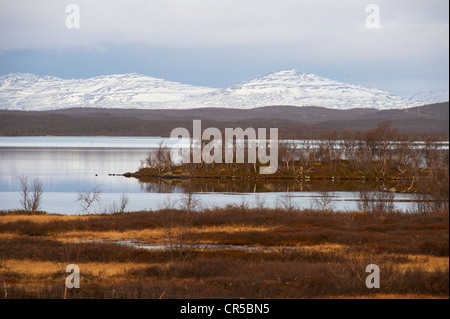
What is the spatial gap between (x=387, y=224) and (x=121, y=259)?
19.6m

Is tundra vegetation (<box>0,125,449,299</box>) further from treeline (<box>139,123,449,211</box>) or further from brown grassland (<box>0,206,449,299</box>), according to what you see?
treeline (<box>139,123,449,211</box>)

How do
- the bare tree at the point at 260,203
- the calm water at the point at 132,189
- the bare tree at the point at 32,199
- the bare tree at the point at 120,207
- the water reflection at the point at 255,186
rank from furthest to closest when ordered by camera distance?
the water reflection at the point at 255,186
the calm water at the point at 132,189
the bare tree at the point at 32,199
the bare tree at the point at 120,207
the bare tree at the point at 260,203

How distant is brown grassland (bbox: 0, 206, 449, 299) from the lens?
59.0 ft

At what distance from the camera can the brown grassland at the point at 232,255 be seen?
708 inches

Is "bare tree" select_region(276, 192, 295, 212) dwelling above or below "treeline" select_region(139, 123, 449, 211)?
below

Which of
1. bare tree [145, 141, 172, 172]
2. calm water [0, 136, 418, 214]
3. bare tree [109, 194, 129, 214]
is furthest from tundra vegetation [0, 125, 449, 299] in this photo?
bare tree [145, 141, 172, 172]

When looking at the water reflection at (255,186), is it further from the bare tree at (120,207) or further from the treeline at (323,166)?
the bare tree at (120,207)

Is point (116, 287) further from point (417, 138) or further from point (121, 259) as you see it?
point (417, 138)

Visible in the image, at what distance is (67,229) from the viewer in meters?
35.6

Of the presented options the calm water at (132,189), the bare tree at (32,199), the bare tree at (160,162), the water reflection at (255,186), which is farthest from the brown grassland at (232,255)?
the bare tree at (160,162)
